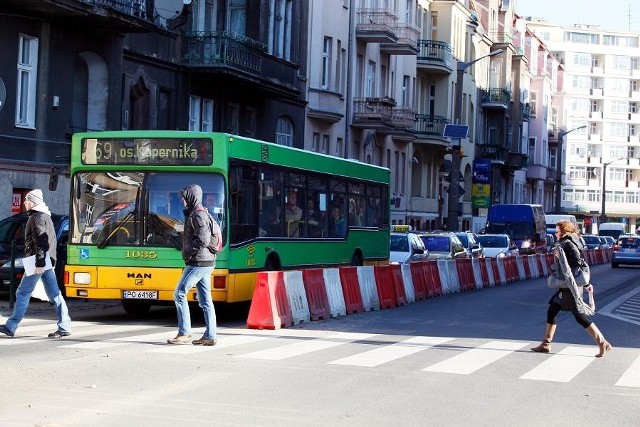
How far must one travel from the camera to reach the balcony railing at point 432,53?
6356 centimetres

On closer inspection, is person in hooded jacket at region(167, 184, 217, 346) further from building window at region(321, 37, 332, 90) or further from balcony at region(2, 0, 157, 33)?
building window at region(321, 37, 332, 90)

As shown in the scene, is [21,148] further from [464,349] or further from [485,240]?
[485,240]

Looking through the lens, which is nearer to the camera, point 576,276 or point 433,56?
point 576,276

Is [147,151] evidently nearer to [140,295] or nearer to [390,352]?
[140,295]

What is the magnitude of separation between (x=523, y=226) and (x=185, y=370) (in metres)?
44.7

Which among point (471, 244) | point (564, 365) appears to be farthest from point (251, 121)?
point (564, 365)

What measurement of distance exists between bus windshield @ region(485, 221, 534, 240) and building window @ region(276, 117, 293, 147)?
47.2ft

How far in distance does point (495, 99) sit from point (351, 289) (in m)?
58.7

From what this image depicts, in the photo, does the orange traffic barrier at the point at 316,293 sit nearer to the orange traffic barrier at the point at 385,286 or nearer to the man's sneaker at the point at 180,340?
the orange traffic barrier at the point at 385,286

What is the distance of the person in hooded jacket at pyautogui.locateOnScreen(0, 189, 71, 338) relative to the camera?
615 inches

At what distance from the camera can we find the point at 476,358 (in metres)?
15.1

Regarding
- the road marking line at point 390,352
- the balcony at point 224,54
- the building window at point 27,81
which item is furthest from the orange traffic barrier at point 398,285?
the balcony at point 224,54

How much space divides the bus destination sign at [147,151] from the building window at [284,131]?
2451 centimetres

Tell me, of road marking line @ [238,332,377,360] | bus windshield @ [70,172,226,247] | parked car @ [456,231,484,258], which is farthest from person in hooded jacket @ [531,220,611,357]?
parked car @ [456,231,484,258]
